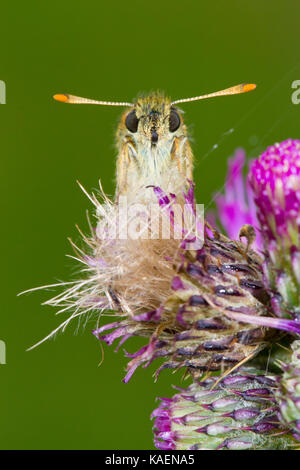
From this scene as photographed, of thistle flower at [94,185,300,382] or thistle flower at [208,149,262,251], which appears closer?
thistle flower at [94,185,300,382]

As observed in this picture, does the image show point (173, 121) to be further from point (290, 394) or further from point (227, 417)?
point (290, 394)

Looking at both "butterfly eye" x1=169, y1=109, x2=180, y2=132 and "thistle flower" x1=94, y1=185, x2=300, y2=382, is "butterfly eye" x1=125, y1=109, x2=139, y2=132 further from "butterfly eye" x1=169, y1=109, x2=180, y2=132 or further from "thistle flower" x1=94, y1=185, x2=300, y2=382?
"thistle flower" x1=94, y1=185, x2=300, y2=382

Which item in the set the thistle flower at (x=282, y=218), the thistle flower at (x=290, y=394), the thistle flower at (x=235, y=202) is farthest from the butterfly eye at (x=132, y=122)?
the thistle flower at (x=290, y=394)

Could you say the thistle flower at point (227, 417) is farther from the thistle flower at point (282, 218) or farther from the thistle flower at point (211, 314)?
the thistle flower at point (282, 218)

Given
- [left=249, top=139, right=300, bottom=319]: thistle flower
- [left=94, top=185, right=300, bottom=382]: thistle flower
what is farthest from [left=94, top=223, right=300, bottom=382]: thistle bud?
[left=249, top=139, right=300, bottom=319]: thistle flower

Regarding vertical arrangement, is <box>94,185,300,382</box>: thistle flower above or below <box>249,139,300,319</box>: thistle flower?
below

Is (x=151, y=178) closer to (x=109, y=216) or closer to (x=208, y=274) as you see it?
(x=109, y=216)

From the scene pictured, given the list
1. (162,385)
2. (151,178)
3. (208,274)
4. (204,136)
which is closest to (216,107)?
(204,136)
